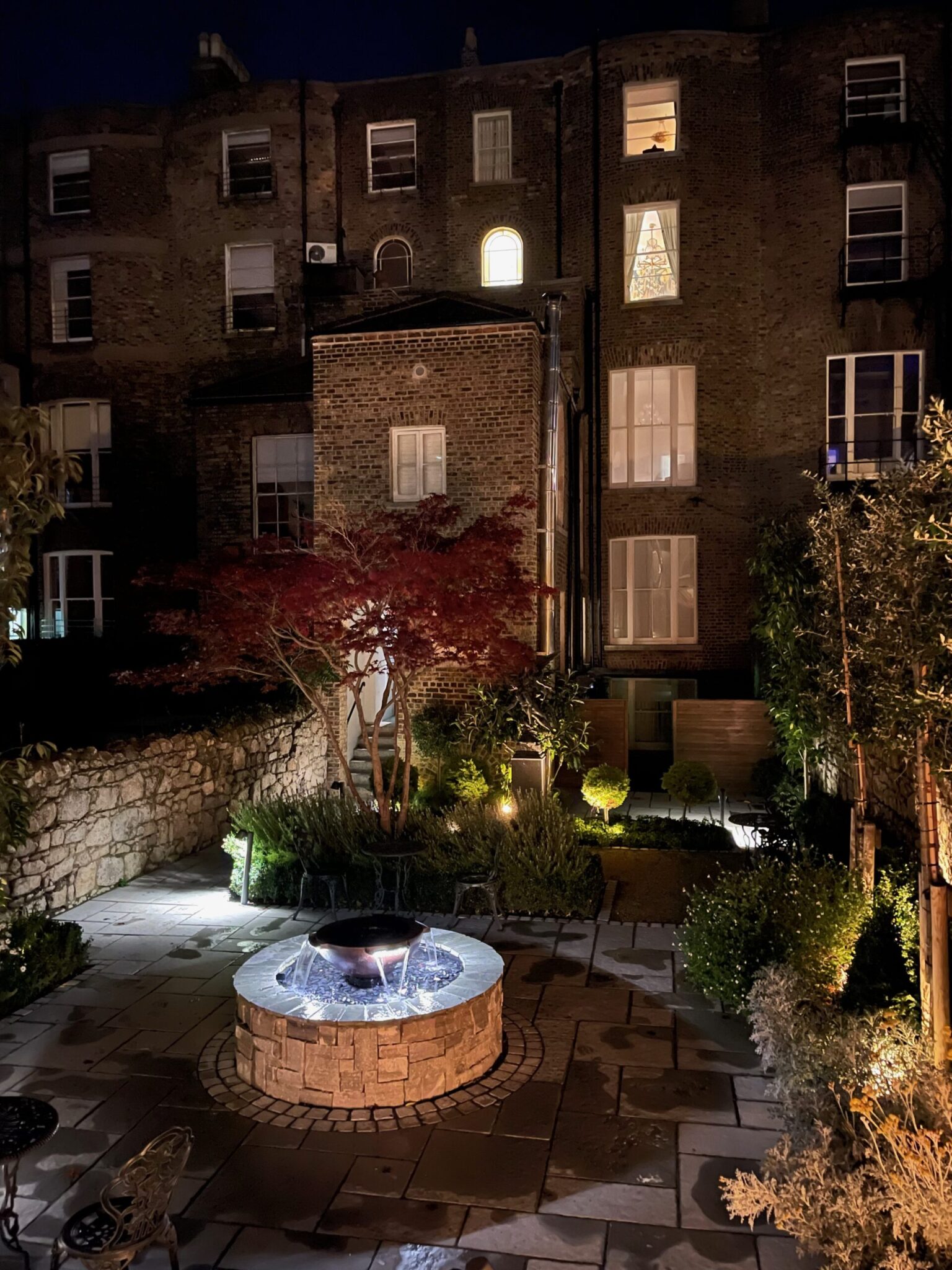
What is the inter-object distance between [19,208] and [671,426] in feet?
50.1

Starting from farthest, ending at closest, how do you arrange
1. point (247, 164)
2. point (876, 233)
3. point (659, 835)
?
point (247, 164) < point (876, 233) < point (659, 835)

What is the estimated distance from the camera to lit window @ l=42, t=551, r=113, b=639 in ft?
66.9

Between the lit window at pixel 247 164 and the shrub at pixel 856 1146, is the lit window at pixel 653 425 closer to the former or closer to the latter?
the lit window at pixel 247 164

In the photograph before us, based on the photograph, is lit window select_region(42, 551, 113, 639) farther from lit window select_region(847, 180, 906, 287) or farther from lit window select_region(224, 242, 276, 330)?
lit window select_region(847, 180, 906, 287)

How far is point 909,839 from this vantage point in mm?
7863

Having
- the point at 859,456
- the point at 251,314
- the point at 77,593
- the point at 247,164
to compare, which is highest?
the point at 247,164

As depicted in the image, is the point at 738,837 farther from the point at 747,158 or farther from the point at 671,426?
the point at 747,158

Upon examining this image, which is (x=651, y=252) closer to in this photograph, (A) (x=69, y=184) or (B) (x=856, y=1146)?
(A) (x=69, y=184)

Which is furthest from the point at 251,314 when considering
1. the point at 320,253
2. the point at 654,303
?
the point at 654,303

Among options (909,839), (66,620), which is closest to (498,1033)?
(909,839)

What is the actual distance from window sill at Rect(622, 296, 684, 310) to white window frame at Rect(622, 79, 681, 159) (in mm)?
2797

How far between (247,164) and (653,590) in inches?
510

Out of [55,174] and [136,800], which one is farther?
[55,174]

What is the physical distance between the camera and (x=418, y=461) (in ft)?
47.5
